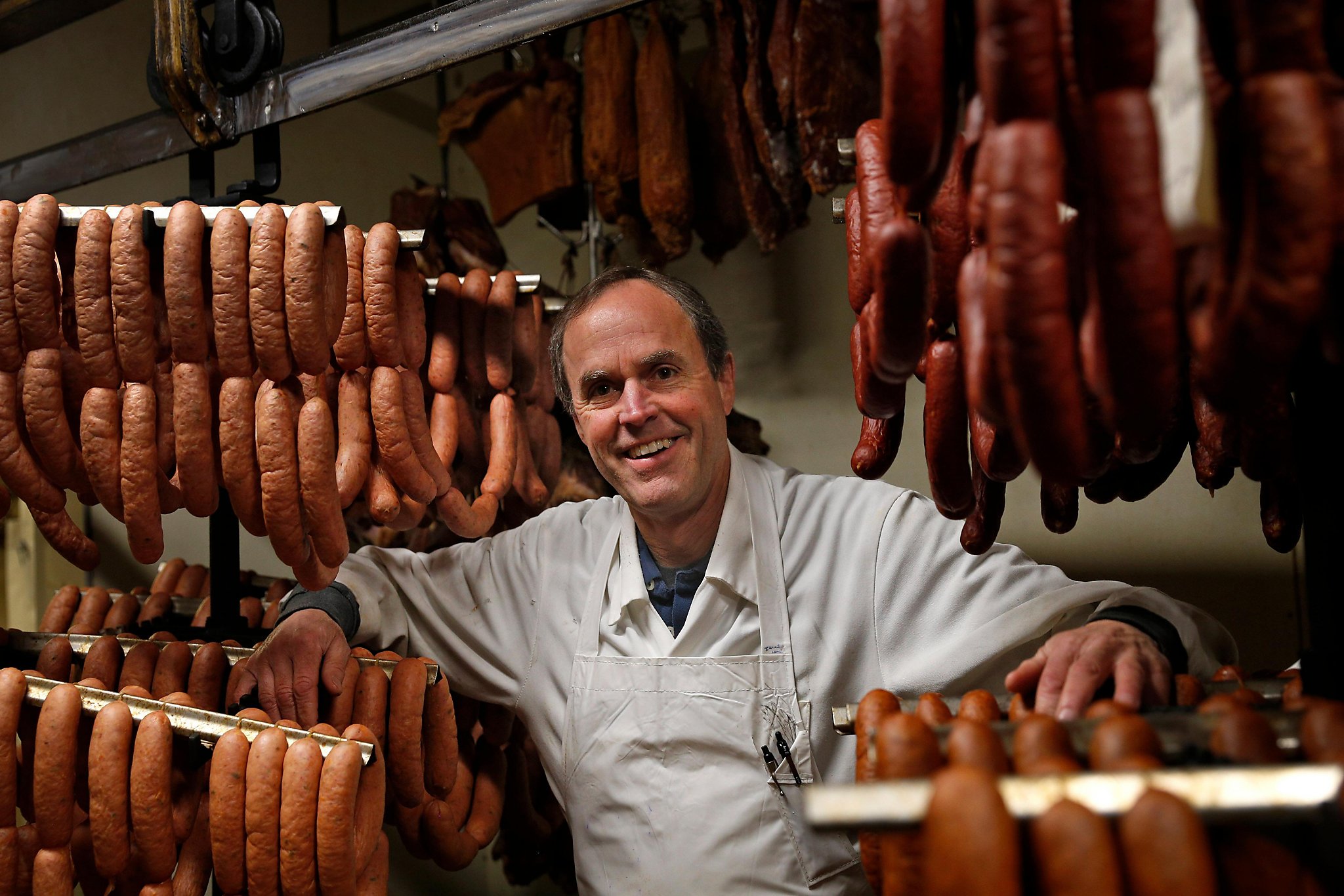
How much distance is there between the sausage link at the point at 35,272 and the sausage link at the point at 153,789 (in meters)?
0.86

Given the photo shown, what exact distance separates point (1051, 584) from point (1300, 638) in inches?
46.8

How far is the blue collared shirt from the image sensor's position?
2.90 m

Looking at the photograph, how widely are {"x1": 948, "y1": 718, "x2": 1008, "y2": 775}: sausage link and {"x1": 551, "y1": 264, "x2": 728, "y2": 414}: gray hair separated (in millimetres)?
1904

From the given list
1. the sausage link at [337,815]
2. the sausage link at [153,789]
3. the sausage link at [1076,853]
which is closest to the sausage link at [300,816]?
the sausage link at [337,815]

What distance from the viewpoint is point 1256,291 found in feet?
3.09

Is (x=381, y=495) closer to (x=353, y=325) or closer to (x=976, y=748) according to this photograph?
(x=353, y=325)

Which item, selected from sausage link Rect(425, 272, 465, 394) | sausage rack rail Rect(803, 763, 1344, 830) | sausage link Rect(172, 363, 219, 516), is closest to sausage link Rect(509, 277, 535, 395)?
sausage link Rect(425, 272, 465, 394)

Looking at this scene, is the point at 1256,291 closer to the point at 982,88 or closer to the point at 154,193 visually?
the point at 982,88

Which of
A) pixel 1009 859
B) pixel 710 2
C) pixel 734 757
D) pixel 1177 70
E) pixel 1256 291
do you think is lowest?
pixel 734 757

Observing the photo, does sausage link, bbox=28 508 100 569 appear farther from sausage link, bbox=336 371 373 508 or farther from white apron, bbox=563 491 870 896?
white apron, bbox=563 491 870 896

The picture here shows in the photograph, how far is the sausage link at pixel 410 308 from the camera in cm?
253

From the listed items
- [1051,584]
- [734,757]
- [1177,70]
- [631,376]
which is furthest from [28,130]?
[1177,70]

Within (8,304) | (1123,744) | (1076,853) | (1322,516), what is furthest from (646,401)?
(1076,853)

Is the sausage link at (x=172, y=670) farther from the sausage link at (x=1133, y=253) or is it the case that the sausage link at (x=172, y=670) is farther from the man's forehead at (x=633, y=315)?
the sausage link at (x=1133, y=253)
